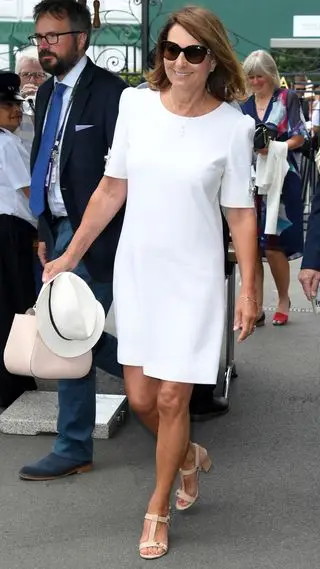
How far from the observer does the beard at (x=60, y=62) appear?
430cm

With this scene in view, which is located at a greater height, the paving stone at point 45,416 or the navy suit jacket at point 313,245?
the navy suit jacket at point 313,245

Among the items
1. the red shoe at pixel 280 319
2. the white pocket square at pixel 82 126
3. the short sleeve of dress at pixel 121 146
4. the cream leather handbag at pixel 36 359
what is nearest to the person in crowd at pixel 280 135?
the red shoe at pixel 280 319

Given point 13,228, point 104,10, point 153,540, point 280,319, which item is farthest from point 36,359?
point 104,10

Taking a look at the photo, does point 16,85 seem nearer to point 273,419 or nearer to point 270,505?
point 273,419

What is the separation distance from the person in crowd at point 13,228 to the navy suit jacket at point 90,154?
0.93 m

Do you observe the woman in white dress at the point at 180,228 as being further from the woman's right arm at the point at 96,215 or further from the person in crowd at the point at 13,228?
the person in crowd at the point at 13,228

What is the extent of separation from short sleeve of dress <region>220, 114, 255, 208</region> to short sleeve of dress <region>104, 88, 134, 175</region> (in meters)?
0.40

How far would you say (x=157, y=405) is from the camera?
3654 millimetres

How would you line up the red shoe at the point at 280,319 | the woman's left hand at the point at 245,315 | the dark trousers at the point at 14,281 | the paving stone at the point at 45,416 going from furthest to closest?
the red shoe at the point at 280,319 → the dark trousers at the point at 14,281 → the paving stone at the point at 45,416 → the woman's left hand at the point at 245,315

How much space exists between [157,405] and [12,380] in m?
1.95

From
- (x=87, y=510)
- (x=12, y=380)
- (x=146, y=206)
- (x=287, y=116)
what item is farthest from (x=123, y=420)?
(x=287, y=116)

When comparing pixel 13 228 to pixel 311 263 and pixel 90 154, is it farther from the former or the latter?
pixel 311 263

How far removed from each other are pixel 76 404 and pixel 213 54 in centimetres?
167

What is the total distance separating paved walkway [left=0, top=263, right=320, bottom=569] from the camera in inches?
144
